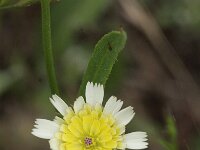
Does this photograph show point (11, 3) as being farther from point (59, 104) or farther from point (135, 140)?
point (135, 140)

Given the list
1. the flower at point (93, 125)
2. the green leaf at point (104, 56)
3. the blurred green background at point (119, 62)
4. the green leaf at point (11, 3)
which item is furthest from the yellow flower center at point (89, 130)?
the blurred green background at point (119, 62)

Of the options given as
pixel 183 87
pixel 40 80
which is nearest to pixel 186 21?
pixel 183 87

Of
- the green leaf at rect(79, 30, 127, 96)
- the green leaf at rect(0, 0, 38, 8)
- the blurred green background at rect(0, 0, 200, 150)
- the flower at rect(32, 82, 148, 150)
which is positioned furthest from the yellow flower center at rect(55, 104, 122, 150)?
the blurred green background at rect(0, 0, 200, 150)

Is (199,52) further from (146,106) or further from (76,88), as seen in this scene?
(76,88)

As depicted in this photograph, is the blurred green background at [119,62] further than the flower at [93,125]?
Yes

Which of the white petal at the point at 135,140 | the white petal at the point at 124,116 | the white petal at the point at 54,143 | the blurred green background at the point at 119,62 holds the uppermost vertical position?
the blurred green background at the point at 119,62

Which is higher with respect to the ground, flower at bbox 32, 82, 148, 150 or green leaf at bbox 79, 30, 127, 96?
green leaf at bbox 79, 30, 127, 96

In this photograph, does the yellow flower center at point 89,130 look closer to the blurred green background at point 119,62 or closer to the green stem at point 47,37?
the green stem at point 47,37

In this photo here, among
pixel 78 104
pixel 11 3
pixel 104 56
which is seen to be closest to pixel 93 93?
pixel 78 104

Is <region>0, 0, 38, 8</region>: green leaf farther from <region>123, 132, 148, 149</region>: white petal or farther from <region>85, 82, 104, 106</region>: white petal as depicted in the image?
<region>123, 132, 148, 149</region>: white petal
